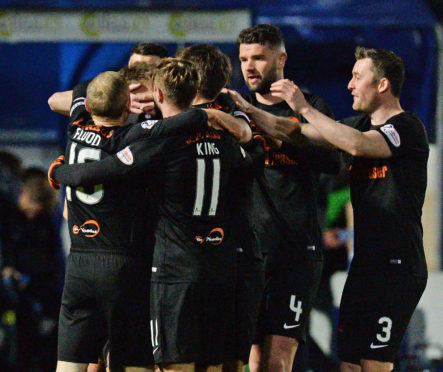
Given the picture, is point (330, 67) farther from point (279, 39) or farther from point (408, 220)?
point (408, 220)

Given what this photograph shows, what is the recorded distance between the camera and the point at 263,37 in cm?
595

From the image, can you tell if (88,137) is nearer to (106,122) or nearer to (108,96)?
(106,122)

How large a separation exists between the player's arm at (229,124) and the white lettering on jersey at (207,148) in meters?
0.12

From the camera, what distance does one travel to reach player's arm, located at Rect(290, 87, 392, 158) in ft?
17.6

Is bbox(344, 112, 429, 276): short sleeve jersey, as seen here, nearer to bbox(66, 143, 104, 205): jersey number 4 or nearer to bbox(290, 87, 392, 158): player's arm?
bbox(290, 87, 392, 158): player's arm

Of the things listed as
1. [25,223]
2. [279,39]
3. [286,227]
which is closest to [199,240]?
[286,227]

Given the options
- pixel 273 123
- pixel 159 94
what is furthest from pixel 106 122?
pixel 273 123

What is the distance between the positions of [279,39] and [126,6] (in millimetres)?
3870

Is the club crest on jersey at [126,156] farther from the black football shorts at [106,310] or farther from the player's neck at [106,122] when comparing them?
the black football shorts at [106,310]

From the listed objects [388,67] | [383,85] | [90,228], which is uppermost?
[388,67]

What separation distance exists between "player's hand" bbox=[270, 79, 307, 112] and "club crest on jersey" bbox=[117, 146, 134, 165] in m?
0.99

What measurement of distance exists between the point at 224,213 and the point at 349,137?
2.54ft

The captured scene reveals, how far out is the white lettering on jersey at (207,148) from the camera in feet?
16.7

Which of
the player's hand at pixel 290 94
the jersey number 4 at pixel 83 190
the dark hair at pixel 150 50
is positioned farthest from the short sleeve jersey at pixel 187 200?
the dark hair at pixel 150 50
